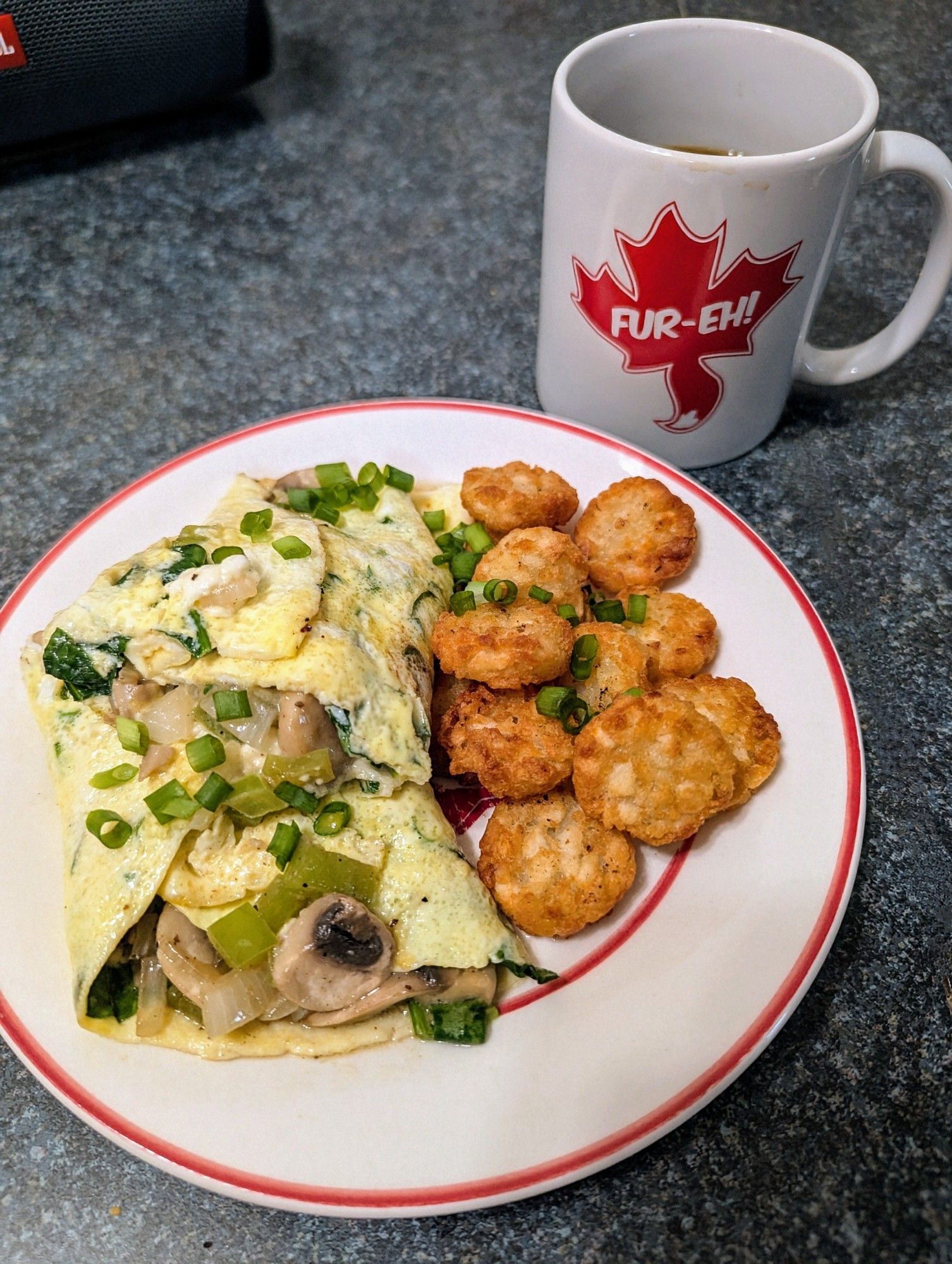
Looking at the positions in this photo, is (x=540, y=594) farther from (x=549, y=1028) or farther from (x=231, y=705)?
(x=549, y=1028)

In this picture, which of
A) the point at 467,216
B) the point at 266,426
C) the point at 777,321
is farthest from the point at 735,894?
the point at 467,216

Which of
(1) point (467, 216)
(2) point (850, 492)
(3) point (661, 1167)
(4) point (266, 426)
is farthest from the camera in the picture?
(1) point (467, 216)

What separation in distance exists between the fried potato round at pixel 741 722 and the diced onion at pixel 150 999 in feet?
3.46

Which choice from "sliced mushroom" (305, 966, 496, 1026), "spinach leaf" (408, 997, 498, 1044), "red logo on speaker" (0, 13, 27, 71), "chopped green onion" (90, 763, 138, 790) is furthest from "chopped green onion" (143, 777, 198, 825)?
"red logo on speaker" (0, 13, 27, 71)

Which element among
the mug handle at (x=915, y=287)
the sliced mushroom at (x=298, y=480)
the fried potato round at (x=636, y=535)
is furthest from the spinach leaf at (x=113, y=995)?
the mug handle at (x=915, y=287)

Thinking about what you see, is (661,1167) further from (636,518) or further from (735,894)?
(636,518)

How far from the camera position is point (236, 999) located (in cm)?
160

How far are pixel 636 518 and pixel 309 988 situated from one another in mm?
1156

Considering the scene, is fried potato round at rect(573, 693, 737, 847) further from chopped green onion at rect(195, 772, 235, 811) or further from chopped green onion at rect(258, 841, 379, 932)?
chopped green onion at rect(195, 772, 235, 811)

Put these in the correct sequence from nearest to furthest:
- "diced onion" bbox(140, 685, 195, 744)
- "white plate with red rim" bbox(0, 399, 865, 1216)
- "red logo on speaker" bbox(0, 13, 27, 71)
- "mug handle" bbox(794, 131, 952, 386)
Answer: "white plate with red rim" bbox(0, 399, 865, 1216)
"diced onion" bbox(140, 685, 195, 744)
"mug handle" bbox(794, 131, 952, 386)
"red logo on speaker" bbox(0, 13, 27, 71)

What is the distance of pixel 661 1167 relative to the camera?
1.58 m

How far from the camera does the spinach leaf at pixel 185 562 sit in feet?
5.97

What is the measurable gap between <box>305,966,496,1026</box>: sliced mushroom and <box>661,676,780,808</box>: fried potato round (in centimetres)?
54

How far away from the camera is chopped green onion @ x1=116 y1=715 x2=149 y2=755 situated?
1.72 metres
